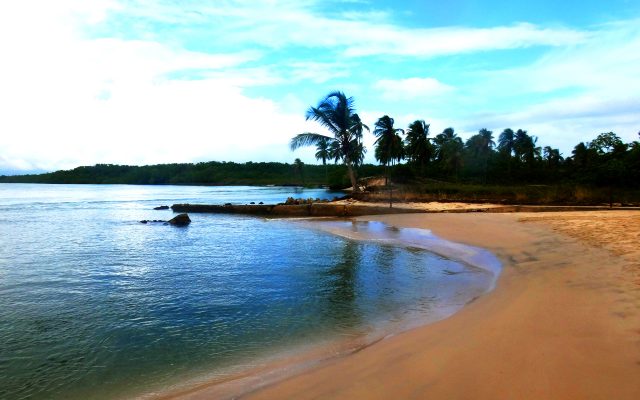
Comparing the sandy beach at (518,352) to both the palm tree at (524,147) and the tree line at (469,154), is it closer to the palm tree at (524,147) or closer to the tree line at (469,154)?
the tree line at (469,154)

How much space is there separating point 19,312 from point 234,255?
6176 mm

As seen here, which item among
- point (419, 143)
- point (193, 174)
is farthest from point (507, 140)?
point (193, 174)

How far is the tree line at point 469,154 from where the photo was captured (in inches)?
1086

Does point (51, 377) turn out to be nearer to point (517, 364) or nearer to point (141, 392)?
point (141, 392)

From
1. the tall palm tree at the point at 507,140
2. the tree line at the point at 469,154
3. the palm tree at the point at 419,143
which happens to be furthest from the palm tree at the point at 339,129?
the tall palm tree at the point at 507,140

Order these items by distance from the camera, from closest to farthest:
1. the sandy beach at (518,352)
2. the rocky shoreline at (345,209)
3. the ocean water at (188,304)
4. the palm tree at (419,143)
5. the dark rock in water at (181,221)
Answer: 1. the sandy beach at (518,352)
2. the ocean water at (188,304)
3. the rocky shoreline at (345,209)
4. the dark rock in water at (181,221)
5. the palm tree at (419,143)

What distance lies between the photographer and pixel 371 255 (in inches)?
478

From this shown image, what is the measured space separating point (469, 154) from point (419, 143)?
10373 millimetres

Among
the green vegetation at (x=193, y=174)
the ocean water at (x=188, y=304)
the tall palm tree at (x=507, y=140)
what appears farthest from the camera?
the green vegetation at (x=193, y=174)

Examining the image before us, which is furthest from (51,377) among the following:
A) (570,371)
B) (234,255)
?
(234,255)

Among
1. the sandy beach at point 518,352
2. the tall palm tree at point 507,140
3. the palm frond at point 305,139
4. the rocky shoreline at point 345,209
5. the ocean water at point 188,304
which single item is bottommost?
the ocean water at point 188,304

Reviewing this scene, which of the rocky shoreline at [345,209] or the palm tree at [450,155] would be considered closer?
the rocky shoreline at [345,209]

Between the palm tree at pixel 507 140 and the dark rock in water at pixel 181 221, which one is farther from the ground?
the palm tree at pixel 507 140

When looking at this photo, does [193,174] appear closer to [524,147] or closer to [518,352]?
[524,147]
